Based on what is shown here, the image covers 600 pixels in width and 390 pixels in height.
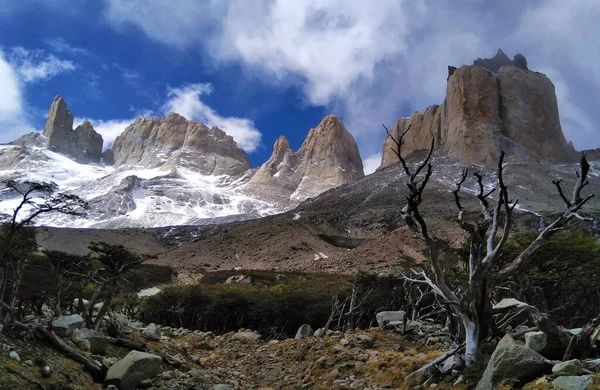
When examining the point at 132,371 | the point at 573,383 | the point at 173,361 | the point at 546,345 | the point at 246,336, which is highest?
the point at 546,345

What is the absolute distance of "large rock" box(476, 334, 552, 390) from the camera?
7.21m

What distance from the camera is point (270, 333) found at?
1214 inches

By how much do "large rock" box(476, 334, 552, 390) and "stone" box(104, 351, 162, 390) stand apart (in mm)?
6994

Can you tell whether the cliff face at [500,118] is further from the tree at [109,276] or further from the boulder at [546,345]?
the boulder at [546,345]

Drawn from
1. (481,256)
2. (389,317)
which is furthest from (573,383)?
(389,317)

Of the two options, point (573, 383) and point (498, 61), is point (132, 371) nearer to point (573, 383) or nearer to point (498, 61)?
point (573, 383)

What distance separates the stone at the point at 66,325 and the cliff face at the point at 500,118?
123706 mm

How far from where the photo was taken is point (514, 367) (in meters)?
7.25

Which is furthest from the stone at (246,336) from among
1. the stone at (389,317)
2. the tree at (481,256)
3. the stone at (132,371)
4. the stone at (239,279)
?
the stone at (239,279)

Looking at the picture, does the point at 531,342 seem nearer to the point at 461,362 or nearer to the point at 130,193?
the point at 461,362

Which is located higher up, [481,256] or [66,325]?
[481,256]

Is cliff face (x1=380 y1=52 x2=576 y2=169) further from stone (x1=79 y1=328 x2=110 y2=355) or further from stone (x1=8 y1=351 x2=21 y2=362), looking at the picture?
stone (x1=8 y1=351 x2=21 y2=362)

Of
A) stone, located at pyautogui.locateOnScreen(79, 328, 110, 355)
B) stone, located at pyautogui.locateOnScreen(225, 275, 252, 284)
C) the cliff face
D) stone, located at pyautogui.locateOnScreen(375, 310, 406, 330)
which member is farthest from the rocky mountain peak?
stone, located at pyautogui.locateOnScreen(79, 328, 110, 355)

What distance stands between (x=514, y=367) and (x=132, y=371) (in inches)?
301
